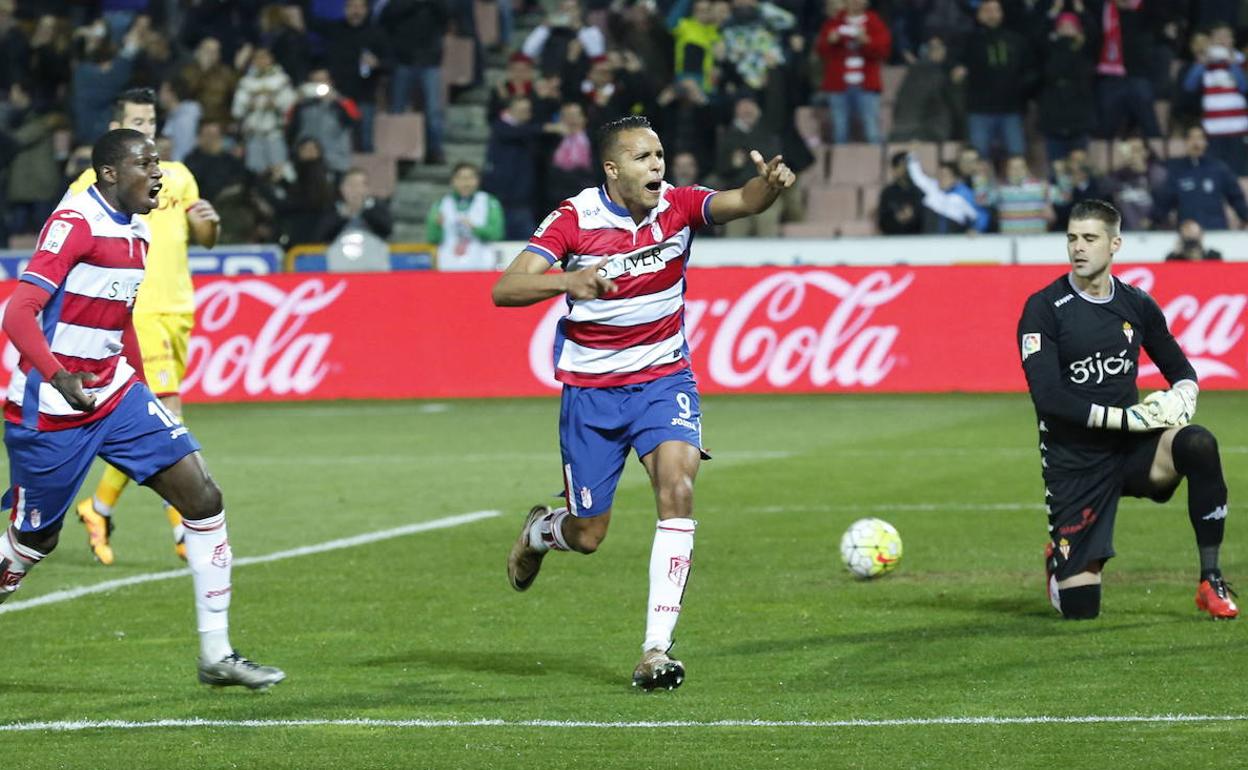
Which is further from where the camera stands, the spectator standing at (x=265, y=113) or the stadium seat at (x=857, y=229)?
the spectator standing at (x=265, y=113)

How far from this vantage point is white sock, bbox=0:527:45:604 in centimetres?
840

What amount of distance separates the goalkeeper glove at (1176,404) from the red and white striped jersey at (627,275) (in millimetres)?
2213

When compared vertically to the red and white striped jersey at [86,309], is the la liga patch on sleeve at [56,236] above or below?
above

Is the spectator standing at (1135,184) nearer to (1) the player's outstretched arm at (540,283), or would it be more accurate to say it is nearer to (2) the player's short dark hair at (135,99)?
(2) the player's short dark hair at (135,99)

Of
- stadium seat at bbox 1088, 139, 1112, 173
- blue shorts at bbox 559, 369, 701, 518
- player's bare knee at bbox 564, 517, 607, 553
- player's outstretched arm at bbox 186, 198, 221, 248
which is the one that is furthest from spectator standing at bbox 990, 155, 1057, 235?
blue shorts at bbox 559, 369, 701, 518

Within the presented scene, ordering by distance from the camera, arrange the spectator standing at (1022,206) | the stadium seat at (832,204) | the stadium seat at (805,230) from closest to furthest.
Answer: the spectator standing at (1022,206), the stadium seat at (805,230), the stadium seat at (832,204)

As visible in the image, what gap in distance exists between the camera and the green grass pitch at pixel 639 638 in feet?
23.2

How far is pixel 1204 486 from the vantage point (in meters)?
9.58

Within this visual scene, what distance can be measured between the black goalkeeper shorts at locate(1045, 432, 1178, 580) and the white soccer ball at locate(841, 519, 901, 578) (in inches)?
50.8

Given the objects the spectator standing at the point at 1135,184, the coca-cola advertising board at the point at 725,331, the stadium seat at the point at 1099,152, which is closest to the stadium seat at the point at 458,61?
the coca-cola advertising board at the point at 725,331

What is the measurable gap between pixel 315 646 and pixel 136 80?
65.8 feet

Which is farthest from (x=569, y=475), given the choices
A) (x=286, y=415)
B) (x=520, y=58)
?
(x=520, y=58)

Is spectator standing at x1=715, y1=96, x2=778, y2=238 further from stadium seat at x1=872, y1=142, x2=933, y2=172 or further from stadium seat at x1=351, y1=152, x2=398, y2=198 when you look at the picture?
stadium seat at x1=351, y1=152, x2=398, y2=198

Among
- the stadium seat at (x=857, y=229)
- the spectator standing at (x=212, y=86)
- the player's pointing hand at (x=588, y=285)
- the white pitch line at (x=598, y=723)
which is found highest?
the spectator standing at (x=212, y=86)
